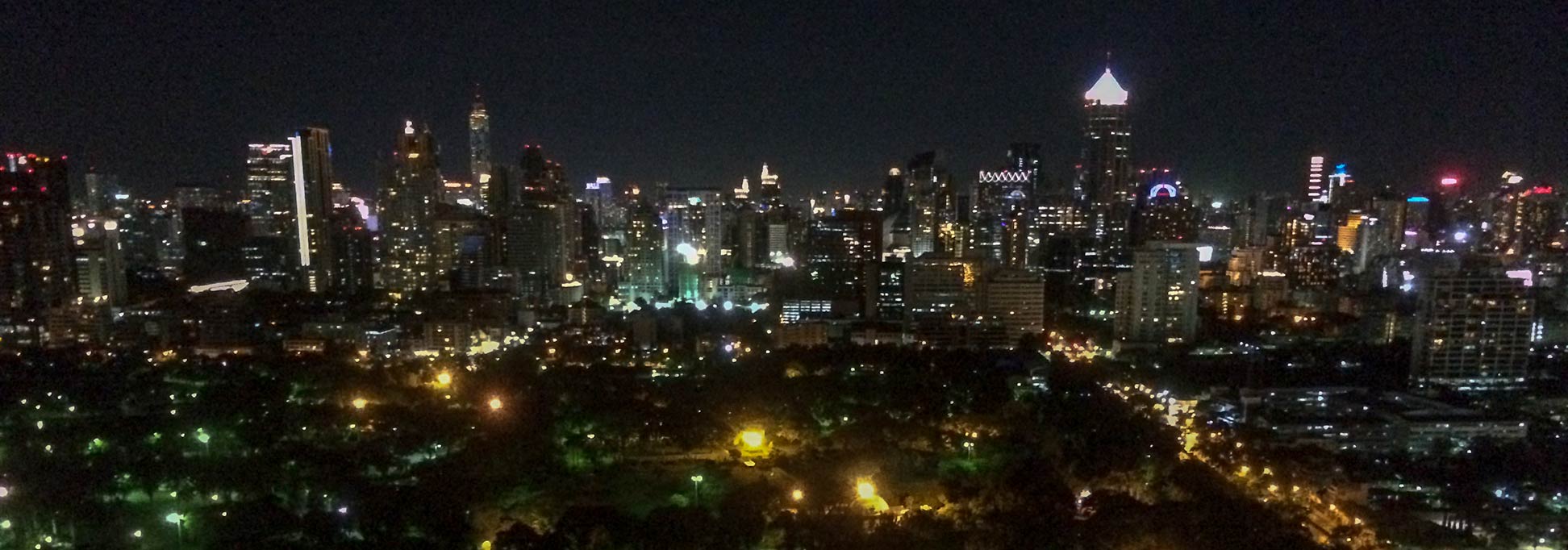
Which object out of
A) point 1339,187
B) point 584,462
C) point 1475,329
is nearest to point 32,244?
point 584,462

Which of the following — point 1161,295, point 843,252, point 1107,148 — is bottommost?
point 1161,295

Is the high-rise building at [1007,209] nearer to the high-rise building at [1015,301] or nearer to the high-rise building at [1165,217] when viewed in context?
the high-rise building at [1165,217]

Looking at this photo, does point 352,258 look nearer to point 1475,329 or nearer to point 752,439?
point 752,439

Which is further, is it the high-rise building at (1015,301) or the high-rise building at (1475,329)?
the high-rise building at (1015,301)

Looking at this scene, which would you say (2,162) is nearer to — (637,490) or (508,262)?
(508,262)

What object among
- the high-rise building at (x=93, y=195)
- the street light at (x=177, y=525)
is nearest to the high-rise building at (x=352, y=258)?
the high-rise building at (x=93, y=195)

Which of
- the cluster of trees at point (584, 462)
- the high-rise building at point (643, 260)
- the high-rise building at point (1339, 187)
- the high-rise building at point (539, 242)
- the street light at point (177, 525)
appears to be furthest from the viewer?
the high-rise building at point (1339, 187)
